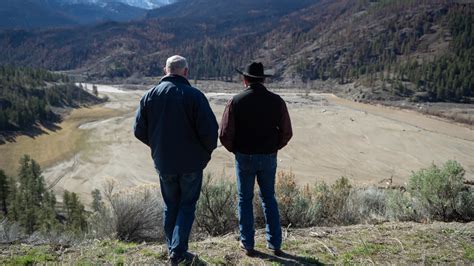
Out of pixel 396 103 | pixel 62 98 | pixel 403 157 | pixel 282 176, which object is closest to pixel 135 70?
pixel 62 98

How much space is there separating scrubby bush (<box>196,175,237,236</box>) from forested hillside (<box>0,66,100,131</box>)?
46613mm

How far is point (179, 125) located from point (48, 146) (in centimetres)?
4278

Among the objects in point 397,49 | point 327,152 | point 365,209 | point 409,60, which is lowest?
point 327,152

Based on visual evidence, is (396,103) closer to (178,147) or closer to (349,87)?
(349,87)

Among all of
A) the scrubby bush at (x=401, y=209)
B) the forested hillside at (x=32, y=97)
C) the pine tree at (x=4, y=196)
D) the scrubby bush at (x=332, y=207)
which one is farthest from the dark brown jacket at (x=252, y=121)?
the forested hillside at (x=32, y=97)

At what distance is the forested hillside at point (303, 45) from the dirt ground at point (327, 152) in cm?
2389

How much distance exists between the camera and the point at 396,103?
202 ft

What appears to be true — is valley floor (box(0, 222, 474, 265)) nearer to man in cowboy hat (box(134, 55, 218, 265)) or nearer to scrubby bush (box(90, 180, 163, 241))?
man in cowboy hat (box(134, 55, 218, 265))

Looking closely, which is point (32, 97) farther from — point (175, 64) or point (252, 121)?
point (252, 121)

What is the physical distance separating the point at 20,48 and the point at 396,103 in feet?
511

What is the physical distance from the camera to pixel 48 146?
42.4 metres

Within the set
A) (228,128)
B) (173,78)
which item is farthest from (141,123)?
(228,128)

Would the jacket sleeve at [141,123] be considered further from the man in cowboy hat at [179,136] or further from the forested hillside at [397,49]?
the forested hillside at [397,49]

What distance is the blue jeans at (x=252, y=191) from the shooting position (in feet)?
14.3
